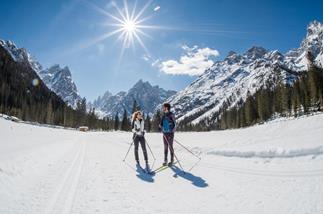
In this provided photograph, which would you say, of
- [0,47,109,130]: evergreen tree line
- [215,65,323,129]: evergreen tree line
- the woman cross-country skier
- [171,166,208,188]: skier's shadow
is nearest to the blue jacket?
the woman cross-country skier

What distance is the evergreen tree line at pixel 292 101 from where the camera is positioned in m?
77.4

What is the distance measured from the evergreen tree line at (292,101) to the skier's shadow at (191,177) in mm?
75626

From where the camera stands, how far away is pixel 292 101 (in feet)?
294

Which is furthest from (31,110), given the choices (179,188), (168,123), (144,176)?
(179,188)

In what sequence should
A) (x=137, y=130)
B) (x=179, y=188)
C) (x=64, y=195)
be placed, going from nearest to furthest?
(x=64, y=195) → (x=179, y=188) → (x=137, y=130)

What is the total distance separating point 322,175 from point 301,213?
2793mm

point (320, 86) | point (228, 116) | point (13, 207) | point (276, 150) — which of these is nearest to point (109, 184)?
point (13, 207)

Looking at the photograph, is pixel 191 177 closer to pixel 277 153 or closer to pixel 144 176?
pixel 144 176

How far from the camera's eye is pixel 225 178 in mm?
8984

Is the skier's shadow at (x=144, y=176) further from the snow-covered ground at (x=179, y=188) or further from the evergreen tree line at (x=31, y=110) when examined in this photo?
the evergreen tree line at (x=31, y=110)

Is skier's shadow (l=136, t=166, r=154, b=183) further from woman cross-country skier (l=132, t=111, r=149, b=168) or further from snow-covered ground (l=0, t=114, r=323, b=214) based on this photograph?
woman cross-country skier (l=132, t=111, r=149, b=168)

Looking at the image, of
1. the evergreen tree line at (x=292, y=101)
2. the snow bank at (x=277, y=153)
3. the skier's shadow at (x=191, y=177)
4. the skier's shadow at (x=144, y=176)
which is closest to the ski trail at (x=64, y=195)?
the skier's shadow at (x=144, y=176)

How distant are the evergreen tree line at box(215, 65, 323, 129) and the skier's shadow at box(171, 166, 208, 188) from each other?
248 feet

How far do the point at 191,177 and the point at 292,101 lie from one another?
305 feet
